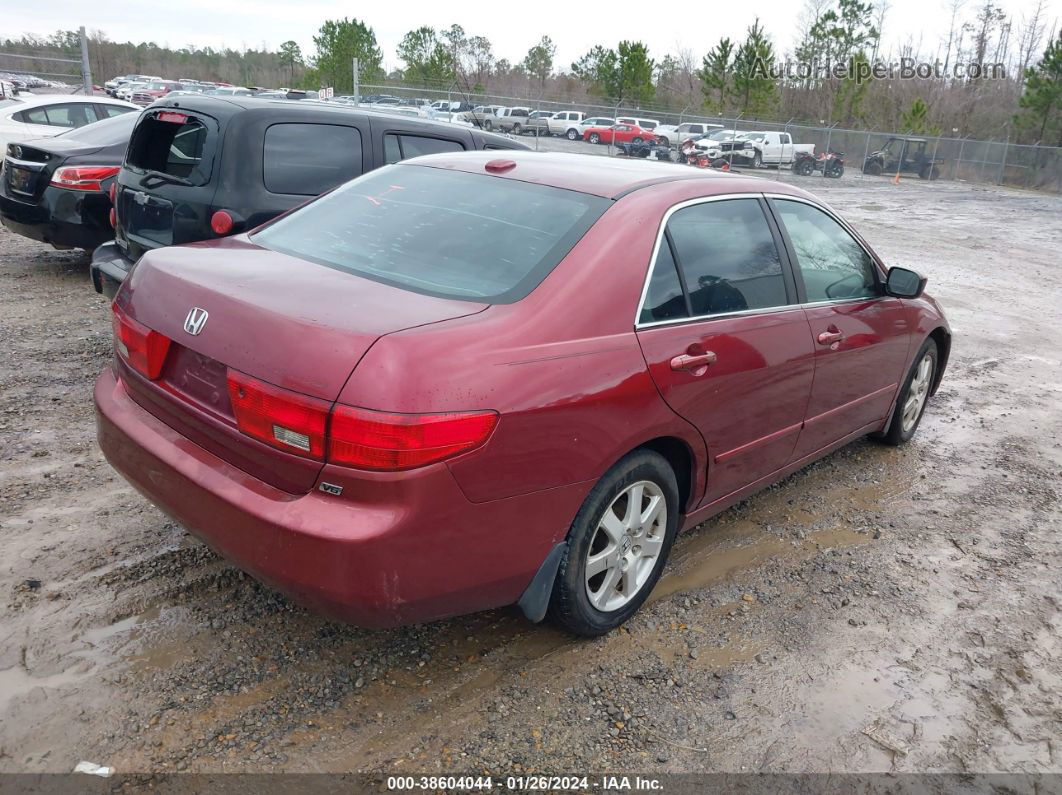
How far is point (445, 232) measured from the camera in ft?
9.92

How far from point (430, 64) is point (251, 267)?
163 feet

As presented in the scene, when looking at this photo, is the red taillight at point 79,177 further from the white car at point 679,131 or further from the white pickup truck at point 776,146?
the white pickup truck at point 776,146

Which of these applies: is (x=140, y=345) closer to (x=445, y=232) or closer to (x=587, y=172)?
(x=445, y=232)

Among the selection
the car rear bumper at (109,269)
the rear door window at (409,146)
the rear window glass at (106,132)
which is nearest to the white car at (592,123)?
the rear window glass at (106,132)

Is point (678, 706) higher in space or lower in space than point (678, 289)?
lower

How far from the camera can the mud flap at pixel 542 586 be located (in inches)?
103

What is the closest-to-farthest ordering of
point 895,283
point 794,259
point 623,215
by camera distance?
point 623,215 < point 794,259 < point 895,283

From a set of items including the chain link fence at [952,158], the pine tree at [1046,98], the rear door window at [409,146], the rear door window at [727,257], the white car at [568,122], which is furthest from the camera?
the pine tree at [1046,98]

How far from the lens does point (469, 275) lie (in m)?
2.76

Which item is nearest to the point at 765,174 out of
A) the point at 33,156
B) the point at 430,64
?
the point at 430,64

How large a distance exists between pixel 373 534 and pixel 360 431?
0.28m

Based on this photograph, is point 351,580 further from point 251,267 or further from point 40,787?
point 251,267

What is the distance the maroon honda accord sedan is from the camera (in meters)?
2.22

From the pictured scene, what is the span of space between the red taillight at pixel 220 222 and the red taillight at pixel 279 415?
3040 mm
